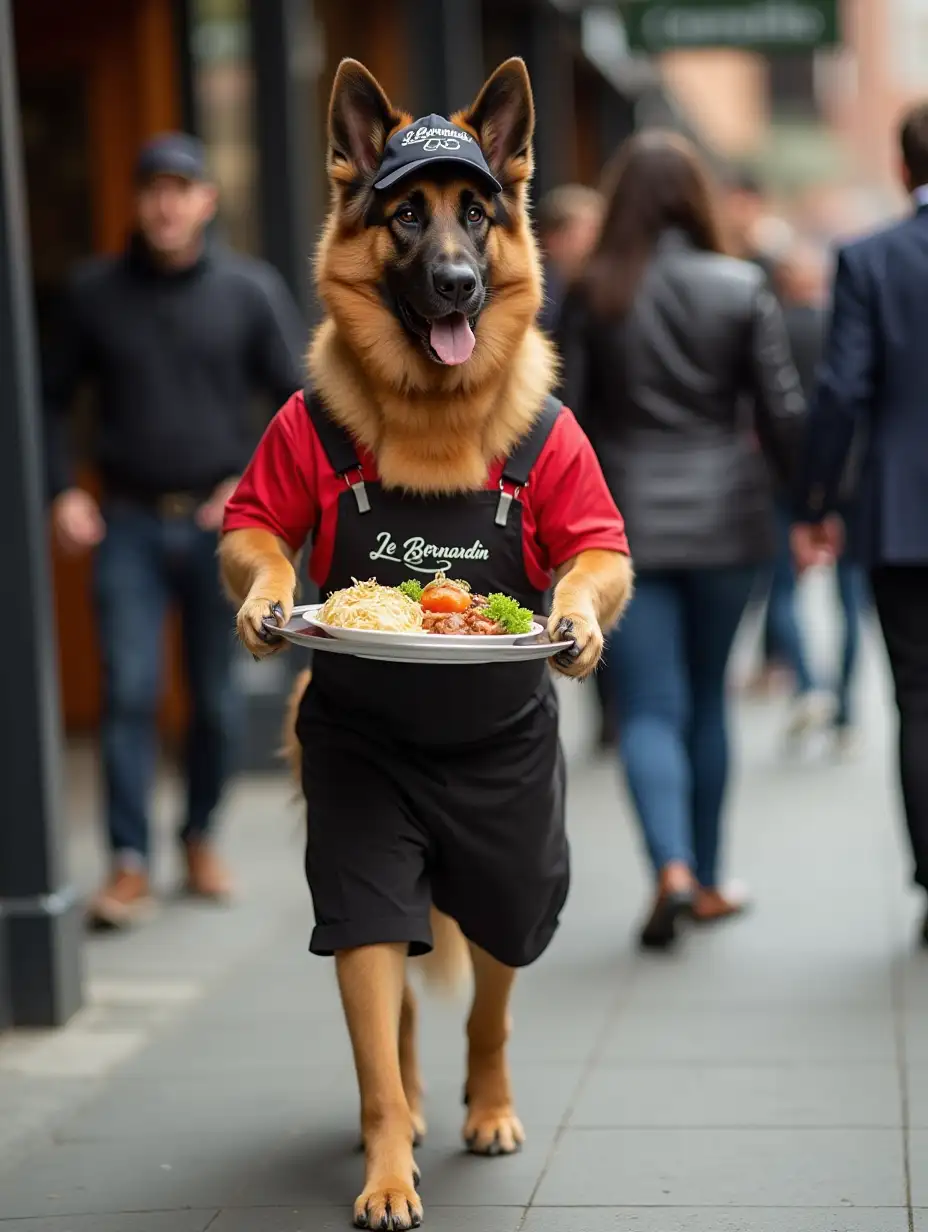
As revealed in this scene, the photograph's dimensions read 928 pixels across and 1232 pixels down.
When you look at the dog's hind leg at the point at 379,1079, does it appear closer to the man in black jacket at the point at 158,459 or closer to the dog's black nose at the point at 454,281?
the dog's black nose at the point at 454,281

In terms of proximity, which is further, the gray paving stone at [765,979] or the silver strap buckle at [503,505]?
the gray paving stone at [765,979]

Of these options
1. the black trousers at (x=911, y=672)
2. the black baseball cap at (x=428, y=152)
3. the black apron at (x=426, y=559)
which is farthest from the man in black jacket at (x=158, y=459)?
the black baseball cap at (x=428, y=152)

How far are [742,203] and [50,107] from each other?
11.0 ft

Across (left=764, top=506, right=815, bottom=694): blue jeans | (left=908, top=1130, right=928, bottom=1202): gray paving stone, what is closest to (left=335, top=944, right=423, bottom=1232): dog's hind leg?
(left=908, top=1130, right=928, bottom=1202): gray paving stone

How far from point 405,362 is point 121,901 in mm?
3092

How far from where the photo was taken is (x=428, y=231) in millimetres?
3855

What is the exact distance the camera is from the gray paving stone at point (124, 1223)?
3994mm

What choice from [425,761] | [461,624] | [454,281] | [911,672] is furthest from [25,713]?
[911,672]

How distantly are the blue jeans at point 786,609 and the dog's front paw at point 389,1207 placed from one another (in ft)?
20.5

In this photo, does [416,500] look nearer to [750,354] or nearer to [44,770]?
[44,770]

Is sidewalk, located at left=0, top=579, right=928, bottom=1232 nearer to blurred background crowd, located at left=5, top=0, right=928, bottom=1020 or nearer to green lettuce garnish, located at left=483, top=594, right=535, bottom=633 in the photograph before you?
blurred background crowd, located at left=5, top=0, right=928, bottom=1020

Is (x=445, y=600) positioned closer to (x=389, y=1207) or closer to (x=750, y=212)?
(x=389, y=1207)

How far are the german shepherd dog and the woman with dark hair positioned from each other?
204 cm

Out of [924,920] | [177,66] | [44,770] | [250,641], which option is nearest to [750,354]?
[924,920]
